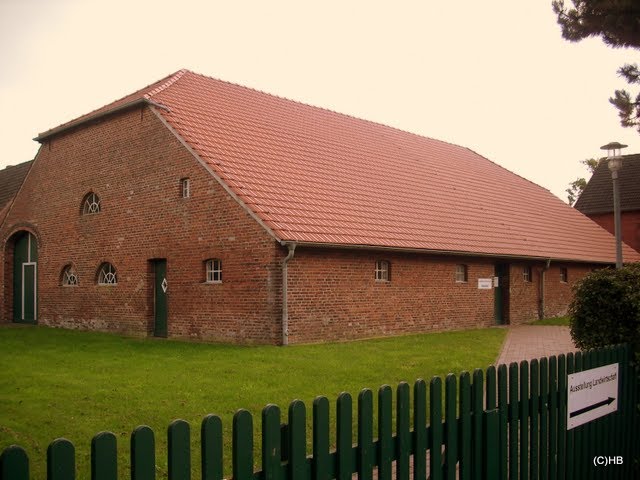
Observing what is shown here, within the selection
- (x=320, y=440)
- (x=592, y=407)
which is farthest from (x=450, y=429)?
(x=592, y=407)

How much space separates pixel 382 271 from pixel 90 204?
31.7ft

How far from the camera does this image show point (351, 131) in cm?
2502

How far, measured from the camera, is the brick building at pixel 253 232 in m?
16.4

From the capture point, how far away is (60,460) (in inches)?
83.7

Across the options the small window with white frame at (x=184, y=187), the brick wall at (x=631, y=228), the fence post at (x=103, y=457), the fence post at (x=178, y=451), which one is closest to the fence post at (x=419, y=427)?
the fence post at (x=178, y=451)

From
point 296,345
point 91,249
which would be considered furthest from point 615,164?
point 91,249

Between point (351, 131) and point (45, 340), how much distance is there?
1297cm

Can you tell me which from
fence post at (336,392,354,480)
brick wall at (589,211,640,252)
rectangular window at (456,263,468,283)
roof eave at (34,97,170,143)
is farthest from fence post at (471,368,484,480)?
brick wall at (589,211,640,252)

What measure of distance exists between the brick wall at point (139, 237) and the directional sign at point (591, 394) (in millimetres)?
10601

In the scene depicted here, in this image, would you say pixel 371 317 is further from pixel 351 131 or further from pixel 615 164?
pixel 351 131

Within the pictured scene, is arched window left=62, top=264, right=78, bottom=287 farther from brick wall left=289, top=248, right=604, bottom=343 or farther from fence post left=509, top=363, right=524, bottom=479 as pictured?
fence post left=509, top=363, right=524, bottom=479

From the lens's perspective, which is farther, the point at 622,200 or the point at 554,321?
the point at 622,200

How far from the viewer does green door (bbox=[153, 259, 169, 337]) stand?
18.6 m

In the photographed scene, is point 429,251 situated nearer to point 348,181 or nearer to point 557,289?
point 348,181
